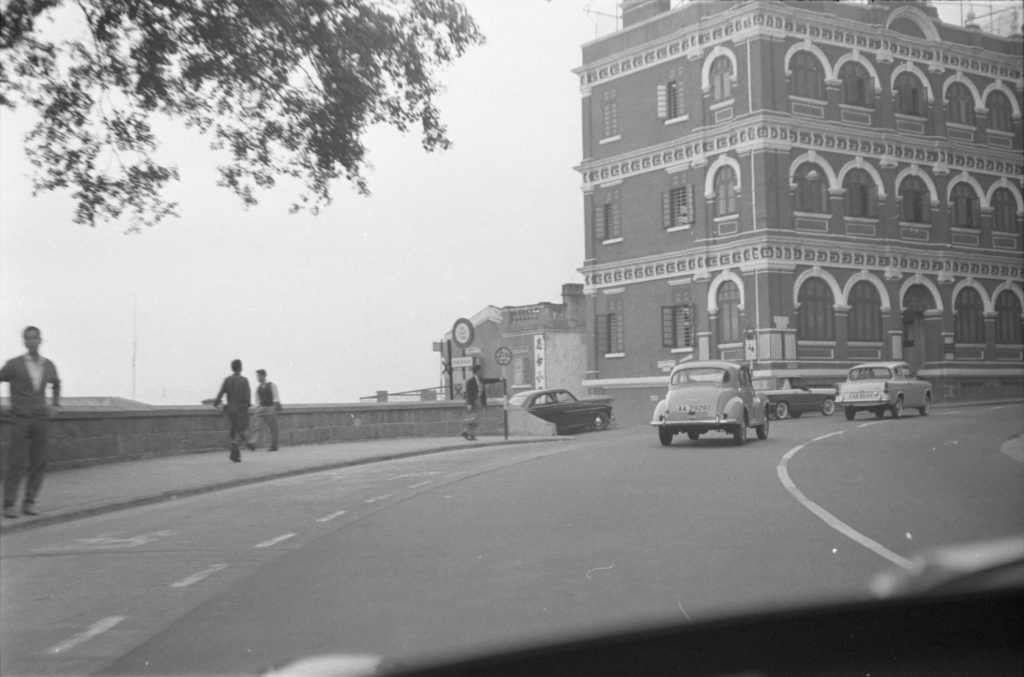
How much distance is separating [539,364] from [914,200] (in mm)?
17682

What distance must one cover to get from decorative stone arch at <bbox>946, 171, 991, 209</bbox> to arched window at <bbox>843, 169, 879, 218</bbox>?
7.13 meters

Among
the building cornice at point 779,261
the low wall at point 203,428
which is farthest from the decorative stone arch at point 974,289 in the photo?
the low wall at point 203,428

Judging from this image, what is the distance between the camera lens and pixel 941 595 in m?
1.24

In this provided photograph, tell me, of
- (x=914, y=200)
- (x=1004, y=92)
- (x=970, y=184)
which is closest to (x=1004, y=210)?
(x=970, y=184)

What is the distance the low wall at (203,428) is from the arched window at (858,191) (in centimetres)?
1925

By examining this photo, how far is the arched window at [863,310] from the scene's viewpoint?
4494 cm

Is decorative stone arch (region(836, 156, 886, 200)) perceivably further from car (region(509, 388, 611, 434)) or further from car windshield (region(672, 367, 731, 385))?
car windshield (region(672, 367, 731, 385))

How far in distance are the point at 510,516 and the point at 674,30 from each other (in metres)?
37.9

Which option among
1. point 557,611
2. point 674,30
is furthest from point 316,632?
point 674,30

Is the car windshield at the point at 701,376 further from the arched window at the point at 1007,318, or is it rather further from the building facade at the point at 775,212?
the arched window at the point at 1007,318

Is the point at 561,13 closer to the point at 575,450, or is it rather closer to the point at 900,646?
the point at 900,646

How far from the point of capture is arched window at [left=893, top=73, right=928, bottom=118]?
1491 inches

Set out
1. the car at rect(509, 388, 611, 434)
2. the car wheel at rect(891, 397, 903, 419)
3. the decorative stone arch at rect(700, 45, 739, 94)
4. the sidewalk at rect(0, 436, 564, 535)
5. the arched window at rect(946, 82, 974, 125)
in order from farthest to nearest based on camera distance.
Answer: the decorative stone arch at rect(700, 45, 739, 94)
the car at rect(509, 388, 611, 434)
the car wheel at rect(891, 397, 903, 419)
the arched window at rect(946, 82, 974, 125)
the sidewalk at rect(0, 436, 564, 535)

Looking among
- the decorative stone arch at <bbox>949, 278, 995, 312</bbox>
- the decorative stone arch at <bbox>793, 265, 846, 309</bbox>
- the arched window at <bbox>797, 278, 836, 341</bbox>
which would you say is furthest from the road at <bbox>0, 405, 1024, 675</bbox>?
the arched window at <bbox>797, 278, 836, 341</bbox>
